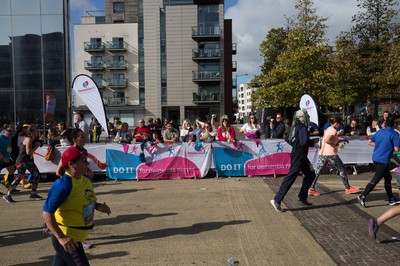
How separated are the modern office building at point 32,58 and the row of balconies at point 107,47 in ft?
137

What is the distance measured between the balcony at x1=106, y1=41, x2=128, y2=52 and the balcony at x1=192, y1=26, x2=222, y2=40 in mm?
12619

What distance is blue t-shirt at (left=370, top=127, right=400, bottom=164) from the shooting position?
6.57m

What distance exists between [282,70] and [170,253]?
2052 centimetres

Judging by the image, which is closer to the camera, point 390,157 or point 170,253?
point 170,253

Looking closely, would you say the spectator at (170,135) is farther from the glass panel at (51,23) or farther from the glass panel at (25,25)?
the glass panel at (25,25)

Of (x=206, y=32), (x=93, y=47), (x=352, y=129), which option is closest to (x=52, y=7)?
(x=352, y=129)

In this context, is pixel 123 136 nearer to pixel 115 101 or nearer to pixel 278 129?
pixel 278 129

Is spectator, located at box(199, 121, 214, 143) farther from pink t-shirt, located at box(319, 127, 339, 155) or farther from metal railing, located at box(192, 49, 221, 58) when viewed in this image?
metal railing, located at box(192, 49, 221, 58)

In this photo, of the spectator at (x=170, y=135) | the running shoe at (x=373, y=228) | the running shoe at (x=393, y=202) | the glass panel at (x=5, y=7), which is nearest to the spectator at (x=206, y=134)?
the spectator at (x=170, y=135)

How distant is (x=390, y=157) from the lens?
21.7ft

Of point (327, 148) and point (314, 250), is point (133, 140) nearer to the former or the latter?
point (327, 148)

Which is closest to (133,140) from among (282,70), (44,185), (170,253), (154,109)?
(44,185)

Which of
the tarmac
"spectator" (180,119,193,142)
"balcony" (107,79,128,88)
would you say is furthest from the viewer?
"balcony" (107,79,128,88)

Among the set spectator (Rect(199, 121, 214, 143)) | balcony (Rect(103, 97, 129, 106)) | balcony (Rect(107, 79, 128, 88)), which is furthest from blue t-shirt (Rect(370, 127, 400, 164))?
balcony (Rect(107, 79, 128, 88))
